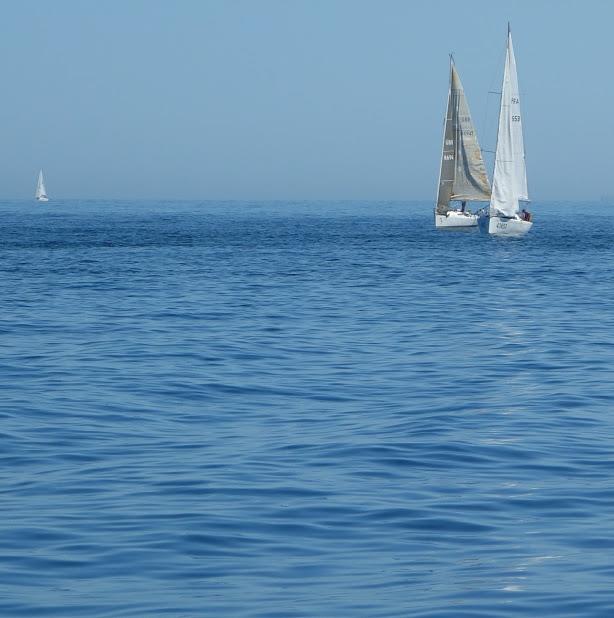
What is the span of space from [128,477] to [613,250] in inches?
2407

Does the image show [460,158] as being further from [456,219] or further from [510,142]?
[510,142]

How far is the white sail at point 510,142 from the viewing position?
8644 cm

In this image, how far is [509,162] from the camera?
87500mm

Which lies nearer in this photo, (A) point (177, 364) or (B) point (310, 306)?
(A) point (177, 364)

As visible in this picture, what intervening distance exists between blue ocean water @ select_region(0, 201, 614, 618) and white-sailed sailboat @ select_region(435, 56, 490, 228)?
58.3 meters

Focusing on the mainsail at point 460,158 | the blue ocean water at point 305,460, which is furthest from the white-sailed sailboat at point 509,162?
the blue ocean water at point 305,460

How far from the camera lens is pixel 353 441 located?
16.2 meters

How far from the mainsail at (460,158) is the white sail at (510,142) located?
7.23m

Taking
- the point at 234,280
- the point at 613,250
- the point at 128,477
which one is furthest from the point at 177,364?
the point at 613,250

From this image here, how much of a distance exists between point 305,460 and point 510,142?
7456 cm

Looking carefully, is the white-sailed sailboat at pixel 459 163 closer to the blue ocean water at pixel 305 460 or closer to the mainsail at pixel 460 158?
the mainsail at pixel 460 158

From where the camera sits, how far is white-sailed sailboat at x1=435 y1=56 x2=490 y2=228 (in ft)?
312

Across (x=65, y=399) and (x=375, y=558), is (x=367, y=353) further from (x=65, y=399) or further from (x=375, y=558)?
(x=375, y=558)

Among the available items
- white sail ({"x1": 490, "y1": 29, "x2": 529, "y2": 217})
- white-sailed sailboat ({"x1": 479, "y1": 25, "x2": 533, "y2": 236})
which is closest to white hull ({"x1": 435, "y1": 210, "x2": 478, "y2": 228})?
white-sailed sailboat ({"x1": 479, "y1": 25, "x2": 533, "y2": 236})
